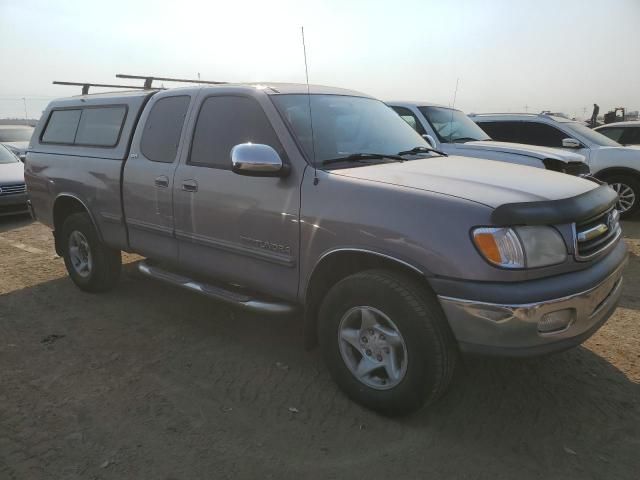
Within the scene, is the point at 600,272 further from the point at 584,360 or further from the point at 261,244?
the point at 261,244

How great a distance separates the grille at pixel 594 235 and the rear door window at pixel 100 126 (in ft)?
12.2

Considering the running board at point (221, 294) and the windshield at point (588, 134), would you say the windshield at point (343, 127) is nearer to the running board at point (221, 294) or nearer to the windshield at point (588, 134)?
the running board at point (221, 294)

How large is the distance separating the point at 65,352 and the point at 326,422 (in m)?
2.12

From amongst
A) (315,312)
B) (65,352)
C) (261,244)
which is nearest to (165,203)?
(261,244)

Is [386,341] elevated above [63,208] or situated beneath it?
situated beneath

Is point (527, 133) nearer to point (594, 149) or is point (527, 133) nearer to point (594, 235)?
point (594, 149)

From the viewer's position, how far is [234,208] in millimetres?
3465

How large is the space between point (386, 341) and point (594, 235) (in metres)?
1.25

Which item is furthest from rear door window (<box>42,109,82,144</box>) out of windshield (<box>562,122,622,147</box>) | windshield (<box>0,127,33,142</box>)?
windshield (<box>0,127,33,142</box>)

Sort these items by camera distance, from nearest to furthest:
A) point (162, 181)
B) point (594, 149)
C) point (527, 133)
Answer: point (162, 181) → point (594, 149) → point (527, 133)

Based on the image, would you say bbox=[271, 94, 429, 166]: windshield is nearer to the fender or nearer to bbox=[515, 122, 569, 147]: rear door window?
the fender

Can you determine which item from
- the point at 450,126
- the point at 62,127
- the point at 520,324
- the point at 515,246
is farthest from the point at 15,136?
the point at 520,324

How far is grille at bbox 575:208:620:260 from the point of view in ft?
8.75

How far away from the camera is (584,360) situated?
359 cm
